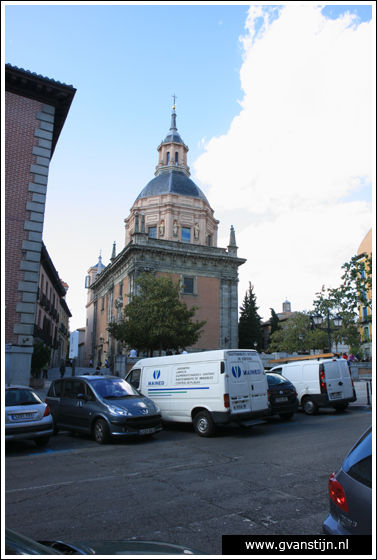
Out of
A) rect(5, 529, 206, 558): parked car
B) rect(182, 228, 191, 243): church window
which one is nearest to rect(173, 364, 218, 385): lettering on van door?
rect(5, 529, 206, 558): parked car

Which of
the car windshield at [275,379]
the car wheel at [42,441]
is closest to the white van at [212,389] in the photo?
the car windshield at [275,379]

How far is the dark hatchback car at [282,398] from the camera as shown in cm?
1277

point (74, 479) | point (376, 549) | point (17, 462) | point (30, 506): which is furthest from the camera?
point (17, 462)

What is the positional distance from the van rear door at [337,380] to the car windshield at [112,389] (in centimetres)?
708

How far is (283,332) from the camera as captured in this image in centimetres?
5338

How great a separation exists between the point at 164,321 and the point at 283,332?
29.5 metres

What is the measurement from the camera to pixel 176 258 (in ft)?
131

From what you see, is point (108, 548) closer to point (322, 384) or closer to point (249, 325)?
point (322, 384)

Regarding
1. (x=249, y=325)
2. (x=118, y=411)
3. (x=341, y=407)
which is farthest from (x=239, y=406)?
(x=249, y=325)

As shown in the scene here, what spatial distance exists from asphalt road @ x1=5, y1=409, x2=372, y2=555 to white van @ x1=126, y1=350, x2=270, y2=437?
0.60m

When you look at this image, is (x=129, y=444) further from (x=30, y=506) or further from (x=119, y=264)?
(x=119, y=264)

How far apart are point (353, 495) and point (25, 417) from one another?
801cm

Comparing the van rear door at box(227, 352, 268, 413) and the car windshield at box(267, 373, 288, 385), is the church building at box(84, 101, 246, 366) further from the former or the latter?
the van rear door at box(227, 352, 268, 413)

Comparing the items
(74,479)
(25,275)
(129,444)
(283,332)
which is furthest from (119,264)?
(74,479)
